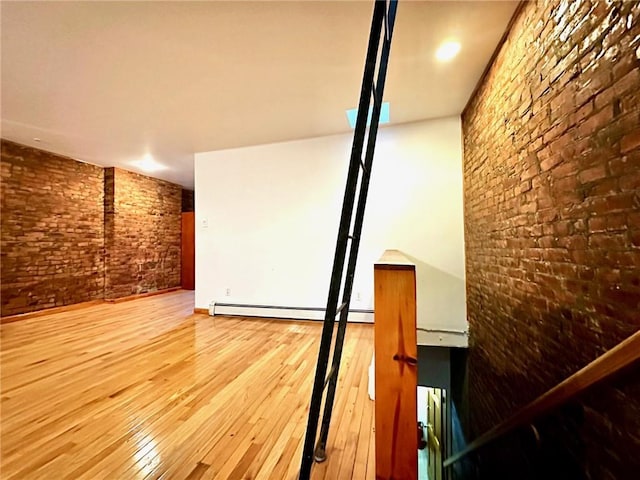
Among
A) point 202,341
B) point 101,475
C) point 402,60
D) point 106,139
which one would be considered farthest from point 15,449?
point 106,139

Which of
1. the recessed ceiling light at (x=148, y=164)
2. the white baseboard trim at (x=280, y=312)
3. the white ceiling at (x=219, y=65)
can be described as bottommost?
the white baseboard trim at (x=280, y=312)

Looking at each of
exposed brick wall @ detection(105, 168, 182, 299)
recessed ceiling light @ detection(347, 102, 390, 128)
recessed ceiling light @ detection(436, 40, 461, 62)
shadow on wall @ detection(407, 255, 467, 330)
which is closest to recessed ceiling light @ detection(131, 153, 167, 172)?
exposed brick wall @ detection(105, 168, 182, 299)

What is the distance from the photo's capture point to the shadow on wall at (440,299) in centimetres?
330

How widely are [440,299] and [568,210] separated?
2.21m

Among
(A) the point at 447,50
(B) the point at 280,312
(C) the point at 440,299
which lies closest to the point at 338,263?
(A) the point at 447,50

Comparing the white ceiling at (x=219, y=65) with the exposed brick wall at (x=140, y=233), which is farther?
the exposed brick wall at (x=140, y=233)

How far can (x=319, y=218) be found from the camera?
3.82 m

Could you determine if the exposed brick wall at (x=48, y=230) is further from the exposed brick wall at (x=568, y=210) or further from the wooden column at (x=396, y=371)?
the exposed brick wall at (x=568, y=210)

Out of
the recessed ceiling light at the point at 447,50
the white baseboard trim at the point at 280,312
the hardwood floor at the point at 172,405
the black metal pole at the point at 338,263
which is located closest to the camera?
the black metal pole at the point at 338,263

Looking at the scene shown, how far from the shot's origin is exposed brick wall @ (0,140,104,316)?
391cm

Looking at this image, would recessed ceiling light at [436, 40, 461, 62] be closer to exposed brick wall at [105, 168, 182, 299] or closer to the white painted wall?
the white painted wall

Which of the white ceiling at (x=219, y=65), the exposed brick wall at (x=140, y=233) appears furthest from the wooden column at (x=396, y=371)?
the exposed brick wall at (x=140, y=233)

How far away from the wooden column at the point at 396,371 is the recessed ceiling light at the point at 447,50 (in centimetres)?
199

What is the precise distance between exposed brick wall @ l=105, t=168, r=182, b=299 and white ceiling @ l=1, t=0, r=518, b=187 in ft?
6.16
